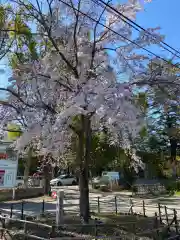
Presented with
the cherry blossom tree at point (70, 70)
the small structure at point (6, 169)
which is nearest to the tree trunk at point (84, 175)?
the cherry blossom tree at point (70, 70)

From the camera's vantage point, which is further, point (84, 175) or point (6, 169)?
point (6, 169)

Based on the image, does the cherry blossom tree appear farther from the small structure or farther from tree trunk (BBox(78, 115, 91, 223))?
the small structure

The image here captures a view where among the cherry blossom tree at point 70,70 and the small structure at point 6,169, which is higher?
Answer: the cherry blossom tree at point 70,70

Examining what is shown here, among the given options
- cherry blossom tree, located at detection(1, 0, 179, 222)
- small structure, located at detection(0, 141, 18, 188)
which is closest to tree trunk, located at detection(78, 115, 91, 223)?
cherry blossom tree, located at detection(1, 0, 179, 222)

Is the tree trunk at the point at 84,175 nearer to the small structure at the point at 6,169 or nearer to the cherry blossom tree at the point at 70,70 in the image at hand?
the cherry blossom tree at the point at 70,70

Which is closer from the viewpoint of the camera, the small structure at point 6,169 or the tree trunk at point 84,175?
the tree trunk at point 84,175

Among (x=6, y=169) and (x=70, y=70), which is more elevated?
(x=70, y=70)

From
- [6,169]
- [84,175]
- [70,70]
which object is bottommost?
[84,175]

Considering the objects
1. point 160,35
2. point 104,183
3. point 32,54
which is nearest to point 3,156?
point 32,54

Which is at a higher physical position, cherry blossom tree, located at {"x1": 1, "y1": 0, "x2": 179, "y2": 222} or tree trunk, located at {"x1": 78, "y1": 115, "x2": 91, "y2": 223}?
cherry blossom tree, located at {"x1": 1, "y1": 0, "x2": 179, "y2": 222}

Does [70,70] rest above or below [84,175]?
above

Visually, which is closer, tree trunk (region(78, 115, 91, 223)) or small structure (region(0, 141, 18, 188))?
tree trunk (region(78, 115, 91, 223))

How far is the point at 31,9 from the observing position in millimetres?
10070

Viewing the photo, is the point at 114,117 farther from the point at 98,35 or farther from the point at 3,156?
the point at 3,156
